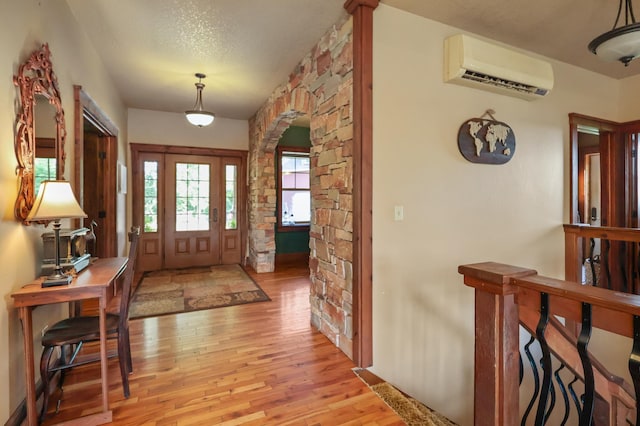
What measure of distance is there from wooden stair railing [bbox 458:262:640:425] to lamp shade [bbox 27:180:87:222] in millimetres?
2095

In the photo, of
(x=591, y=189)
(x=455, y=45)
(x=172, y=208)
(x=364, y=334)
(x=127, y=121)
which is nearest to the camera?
(x=364, y=334)

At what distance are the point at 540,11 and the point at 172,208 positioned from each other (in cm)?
555

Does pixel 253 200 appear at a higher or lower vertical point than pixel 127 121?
lower

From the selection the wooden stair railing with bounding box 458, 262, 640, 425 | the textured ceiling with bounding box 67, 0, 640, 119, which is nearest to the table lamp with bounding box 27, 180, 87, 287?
the textured ceiling with bounding box 67, 0, 640, 119

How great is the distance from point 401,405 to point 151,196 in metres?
5.11

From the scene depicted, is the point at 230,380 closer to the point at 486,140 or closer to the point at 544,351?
the point at 544,351

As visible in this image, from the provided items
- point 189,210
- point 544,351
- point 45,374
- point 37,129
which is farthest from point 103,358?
point 189,210

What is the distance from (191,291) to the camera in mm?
4180

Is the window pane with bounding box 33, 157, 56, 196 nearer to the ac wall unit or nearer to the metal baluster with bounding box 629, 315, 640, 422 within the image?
the metal baluster with bounding box 629, 315, 640, 422

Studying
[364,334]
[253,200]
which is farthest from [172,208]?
[364,334]

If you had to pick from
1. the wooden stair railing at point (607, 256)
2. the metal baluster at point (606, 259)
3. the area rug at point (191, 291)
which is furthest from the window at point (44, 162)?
the metal baluster at point (606, 259)

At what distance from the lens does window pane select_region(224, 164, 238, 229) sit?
586 cm

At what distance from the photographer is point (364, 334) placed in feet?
7.74

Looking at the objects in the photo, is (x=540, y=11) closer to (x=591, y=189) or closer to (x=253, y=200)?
(x=253, y=200)
